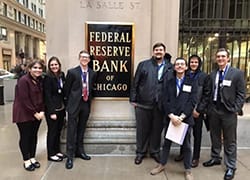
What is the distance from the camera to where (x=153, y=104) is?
474cm

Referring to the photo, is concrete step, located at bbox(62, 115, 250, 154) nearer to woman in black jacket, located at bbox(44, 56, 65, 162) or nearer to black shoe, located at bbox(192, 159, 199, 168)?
woman in black jacket, located at bbox(44, 56, 65, 162)

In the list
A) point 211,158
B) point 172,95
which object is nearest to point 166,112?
point 172,95

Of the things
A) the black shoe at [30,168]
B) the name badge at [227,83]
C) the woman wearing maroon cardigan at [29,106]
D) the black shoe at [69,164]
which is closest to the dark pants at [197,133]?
the name badge at [227,83]

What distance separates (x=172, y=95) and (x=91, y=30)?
1939 millimetres

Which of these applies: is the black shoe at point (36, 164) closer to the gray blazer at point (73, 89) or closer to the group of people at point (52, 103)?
the group of people at point (52, 103)

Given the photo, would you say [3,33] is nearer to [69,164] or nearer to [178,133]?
[69,164]

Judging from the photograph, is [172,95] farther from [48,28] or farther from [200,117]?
[48,28]

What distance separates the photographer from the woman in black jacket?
4.61 metres

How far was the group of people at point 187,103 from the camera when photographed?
4.21 meters

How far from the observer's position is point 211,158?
4.99 meters

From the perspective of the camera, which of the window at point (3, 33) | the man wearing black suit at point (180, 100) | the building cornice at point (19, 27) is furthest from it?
the building cornice at point (19, 27)

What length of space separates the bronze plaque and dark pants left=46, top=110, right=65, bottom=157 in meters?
0.80

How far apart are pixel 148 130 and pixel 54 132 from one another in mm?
1621

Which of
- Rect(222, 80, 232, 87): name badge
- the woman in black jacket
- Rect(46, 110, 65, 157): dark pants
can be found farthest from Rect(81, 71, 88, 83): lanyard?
Rect(222, 80, 232, 87): name badge
